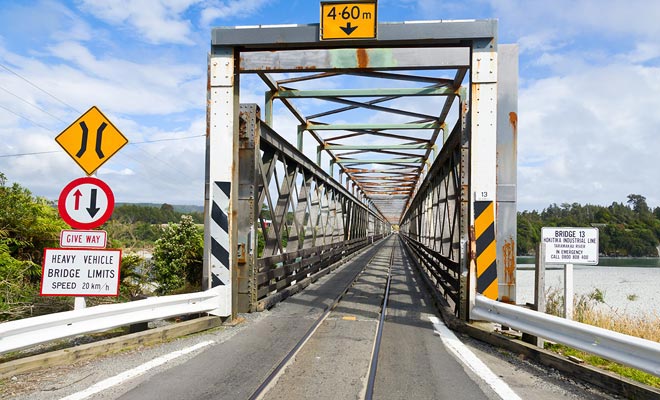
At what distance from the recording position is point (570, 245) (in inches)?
221

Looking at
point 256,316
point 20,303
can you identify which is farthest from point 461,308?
point 20,303

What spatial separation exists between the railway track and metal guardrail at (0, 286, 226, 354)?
1.66 metres

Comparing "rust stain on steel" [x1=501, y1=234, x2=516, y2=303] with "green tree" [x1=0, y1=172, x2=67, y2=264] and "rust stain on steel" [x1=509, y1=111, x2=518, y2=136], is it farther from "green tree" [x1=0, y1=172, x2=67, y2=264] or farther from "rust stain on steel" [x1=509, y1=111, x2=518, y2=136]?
"green tree" [x1=0, y1=172, x2=67, y2=264]

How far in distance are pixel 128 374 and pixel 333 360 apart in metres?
2.08

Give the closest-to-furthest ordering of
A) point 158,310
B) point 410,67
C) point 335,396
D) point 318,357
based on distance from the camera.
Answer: point 335,396 < point 318,357 < point 158,310 < point 410,67

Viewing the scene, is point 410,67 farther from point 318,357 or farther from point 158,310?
point 158,310

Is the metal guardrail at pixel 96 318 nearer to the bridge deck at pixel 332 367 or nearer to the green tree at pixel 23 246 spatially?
the bridge deck at pixel 332 367

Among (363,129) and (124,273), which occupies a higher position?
(363,129)

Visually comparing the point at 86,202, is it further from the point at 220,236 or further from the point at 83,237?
the point at 220,236

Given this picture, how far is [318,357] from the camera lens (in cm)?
513

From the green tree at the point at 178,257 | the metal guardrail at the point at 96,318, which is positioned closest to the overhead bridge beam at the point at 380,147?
the green tree at the point at 178,257

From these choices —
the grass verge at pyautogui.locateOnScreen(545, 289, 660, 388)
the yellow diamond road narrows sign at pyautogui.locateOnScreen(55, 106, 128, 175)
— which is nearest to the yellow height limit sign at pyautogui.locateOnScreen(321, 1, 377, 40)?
the yellow diamond road narrows sign at pyautogui.locateOnScreen(55, 106, 128, 175)

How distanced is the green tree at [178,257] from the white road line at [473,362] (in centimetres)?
681

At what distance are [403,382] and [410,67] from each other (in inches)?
198
